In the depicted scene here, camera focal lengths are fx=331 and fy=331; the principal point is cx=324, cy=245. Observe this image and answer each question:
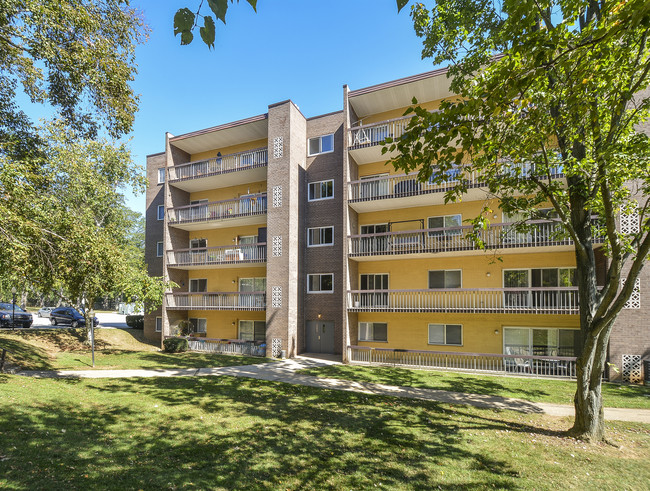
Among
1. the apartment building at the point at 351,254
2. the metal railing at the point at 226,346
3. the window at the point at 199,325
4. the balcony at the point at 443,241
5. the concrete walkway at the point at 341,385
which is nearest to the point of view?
the concrete walkway at the point at 341,385

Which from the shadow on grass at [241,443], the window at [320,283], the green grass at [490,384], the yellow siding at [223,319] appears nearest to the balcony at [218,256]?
the window at [320,283]

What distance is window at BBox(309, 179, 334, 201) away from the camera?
1955 cm

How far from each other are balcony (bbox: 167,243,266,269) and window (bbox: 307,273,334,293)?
307 cm

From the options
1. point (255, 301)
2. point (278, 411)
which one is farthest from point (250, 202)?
point (278, 411)

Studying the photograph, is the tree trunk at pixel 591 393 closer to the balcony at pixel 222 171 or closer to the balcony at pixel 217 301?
the balcony at pixel 217 301

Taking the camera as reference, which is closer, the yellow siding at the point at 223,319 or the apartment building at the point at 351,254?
the apartment building at the point at 351,254

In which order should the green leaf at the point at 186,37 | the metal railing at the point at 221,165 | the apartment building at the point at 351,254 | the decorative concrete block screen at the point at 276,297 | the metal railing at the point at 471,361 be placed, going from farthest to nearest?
the metal railing at the point at 221,165 → the decorative concrete block screen at the point at 276,297 → the apartment building at the point at 351,254 → the metal railing at the point at 471,361 → the green leaf at the point at 186,37

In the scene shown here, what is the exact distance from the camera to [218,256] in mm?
21156

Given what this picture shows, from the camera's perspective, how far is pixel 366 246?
688 inches

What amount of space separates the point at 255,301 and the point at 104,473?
14.2 m

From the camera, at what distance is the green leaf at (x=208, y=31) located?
2621 mm

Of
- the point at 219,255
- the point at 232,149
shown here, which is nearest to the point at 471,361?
the point at 219,255

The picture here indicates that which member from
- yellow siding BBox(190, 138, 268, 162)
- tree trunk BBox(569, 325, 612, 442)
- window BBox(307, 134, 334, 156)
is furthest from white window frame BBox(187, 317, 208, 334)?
tree trunk BBox(569, 325, 612, 442)

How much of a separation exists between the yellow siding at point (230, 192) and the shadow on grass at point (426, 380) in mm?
12526
